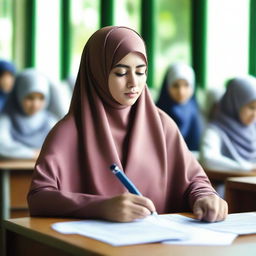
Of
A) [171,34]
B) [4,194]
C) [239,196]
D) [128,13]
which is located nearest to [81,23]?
[128,13]

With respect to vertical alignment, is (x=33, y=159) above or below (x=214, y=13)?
below

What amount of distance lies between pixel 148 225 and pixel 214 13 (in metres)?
4.42

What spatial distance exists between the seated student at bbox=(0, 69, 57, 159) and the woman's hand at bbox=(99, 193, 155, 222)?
2.56m

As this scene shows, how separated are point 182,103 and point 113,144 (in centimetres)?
314

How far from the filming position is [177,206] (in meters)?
1.90

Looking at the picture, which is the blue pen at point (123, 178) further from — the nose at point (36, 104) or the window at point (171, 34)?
the window at point (171, 34)

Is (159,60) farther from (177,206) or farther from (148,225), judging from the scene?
(148,225)

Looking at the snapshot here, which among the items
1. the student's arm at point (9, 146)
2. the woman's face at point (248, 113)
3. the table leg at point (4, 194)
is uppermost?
the woman's face at point (248, 113)

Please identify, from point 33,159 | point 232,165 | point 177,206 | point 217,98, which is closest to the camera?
point 177,206

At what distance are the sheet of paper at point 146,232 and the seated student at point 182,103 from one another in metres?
3.15

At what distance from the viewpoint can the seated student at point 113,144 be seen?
5.75ft

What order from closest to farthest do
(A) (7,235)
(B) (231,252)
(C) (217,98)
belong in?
(B) (231,252) → (A) (7,235) → (C) (217,98)

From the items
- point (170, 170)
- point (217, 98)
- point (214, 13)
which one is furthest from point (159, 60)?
point (170, 170)

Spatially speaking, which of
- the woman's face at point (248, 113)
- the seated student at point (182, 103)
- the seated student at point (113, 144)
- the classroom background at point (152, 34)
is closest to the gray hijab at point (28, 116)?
the classroom background at point (152, 34)
